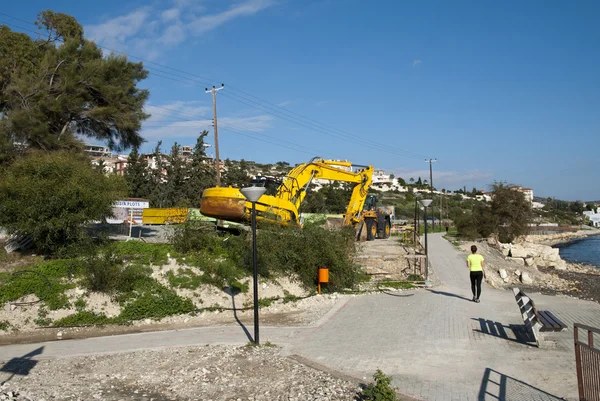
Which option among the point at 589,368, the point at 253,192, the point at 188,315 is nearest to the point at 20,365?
the point at 188,315

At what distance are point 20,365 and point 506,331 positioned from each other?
9471 millimetres

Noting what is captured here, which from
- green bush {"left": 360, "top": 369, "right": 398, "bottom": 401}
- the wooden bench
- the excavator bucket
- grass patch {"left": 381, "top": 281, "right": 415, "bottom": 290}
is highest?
the excavator bucket

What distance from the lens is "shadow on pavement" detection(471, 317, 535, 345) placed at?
10.1 m

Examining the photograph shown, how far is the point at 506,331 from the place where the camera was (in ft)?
35.2

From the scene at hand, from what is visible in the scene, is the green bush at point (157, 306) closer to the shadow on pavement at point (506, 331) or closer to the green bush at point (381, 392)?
the shadow on pavement at point (506, 331)

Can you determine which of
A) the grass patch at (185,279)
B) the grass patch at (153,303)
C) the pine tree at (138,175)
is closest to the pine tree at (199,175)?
the pine tree at (138,175)

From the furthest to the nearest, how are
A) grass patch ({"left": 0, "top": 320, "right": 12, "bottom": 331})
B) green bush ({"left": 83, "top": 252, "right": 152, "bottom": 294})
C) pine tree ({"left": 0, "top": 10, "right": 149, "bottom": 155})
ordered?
pine tree ({"left": 0, "top": 10, "right": 149, "bottom": 155})
green bush ({"left": 83, "top": 252, "right": 152, "bottom": 294})
grass patch ({"left": 0, "top": 320, "right": 12, "bottom": 331})

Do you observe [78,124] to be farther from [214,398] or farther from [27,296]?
[214,398]

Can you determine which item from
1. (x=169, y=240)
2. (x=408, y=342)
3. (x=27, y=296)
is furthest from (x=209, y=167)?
(x=408, y=342)

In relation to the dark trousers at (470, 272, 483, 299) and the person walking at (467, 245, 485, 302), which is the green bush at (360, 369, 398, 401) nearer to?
the person walking at (467, 245, 485, 302)

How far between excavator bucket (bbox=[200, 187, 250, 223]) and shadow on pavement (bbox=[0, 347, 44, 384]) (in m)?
8.81

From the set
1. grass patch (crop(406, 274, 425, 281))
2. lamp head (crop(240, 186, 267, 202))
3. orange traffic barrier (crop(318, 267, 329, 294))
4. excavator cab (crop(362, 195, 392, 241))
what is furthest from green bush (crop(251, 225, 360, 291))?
excavator cab (crop(362, 195, 392, 241))

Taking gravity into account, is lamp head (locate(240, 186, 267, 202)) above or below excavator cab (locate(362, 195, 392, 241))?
above

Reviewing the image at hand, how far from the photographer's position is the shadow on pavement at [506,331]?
33.0 ft
